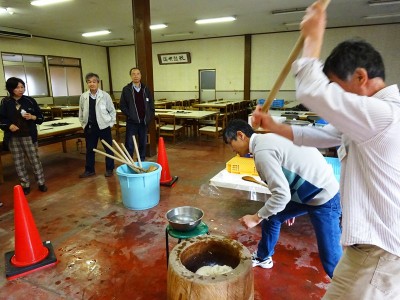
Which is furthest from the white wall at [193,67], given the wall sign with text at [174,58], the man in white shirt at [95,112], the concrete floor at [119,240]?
the man in white shirt at [95,112]

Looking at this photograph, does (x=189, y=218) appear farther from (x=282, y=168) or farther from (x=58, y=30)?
(x=58, y=30)

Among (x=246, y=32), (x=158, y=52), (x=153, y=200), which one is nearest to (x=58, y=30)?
(x=158, y=52)

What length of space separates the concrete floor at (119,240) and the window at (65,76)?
22.9ft

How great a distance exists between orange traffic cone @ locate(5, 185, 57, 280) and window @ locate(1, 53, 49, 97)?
859cm

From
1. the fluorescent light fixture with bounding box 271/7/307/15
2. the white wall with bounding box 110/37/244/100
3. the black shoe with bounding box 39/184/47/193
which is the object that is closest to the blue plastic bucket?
the black shoe with bounding box 39/184/47/193

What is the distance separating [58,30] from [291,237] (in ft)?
31.4

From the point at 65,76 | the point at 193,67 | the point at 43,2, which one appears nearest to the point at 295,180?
the point at 43,2

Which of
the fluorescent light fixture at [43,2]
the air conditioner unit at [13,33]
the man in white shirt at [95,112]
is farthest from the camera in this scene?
the air conditioner unit at [13,33]

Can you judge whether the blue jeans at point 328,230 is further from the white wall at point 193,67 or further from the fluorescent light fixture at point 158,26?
the white wall at point 193,67

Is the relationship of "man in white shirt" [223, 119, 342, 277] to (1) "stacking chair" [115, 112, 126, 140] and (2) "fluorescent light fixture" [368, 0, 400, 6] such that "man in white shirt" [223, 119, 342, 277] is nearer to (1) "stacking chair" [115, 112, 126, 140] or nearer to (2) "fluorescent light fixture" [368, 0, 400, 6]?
(1) "stacking chair" [115, 112, 126, 140]

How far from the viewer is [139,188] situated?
128 inches

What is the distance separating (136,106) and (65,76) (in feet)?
25.5

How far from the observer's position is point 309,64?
84 centimetres

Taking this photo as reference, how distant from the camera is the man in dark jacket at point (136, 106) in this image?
4656 millimetres
